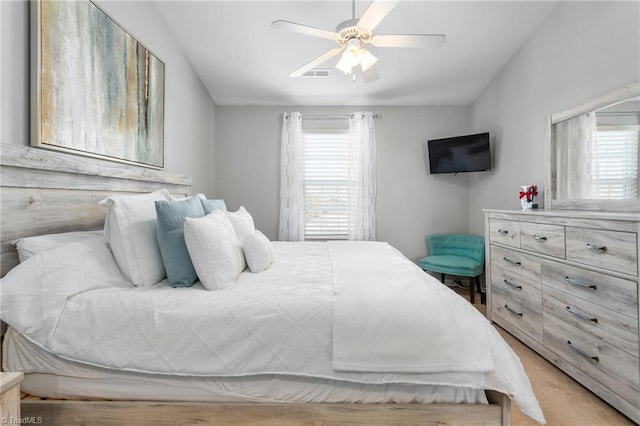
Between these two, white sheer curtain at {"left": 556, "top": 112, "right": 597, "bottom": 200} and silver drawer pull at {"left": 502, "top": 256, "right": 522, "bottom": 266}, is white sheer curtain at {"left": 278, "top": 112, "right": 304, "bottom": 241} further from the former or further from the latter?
white sheer curtain at {"left": 556, "top": 112, "right": 597, "bottom": 200}

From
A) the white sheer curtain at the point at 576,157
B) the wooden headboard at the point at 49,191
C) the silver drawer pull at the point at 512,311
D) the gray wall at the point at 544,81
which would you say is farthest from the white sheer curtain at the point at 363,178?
the wooden headboard at the point at 49,191

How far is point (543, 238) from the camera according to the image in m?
2.14

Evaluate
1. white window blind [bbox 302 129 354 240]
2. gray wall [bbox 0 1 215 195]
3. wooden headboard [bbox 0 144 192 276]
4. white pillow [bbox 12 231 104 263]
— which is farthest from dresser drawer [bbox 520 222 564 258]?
gray wall [bbox 0 1 215 195]

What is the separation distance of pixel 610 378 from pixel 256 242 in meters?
2.05

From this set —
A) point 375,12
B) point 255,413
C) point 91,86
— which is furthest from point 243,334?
point 375,12

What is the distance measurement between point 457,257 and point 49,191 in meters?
3.79

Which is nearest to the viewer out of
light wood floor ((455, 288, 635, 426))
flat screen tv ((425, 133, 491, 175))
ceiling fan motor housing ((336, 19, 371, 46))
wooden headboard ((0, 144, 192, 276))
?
wooden headboard ((0, 144, 192, 276))

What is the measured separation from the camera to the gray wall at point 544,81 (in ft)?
6.64

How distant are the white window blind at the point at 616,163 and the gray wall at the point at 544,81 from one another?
0.32 m

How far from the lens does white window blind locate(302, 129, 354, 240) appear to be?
4.22 meters

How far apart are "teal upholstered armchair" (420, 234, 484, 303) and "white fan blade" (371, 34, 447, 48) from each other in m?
2.32

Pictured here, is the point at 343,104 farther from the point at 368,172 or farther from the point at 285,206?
the point at 285,206

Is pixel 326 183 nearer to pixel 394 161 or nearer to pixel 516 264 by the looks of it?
pixel 394 161

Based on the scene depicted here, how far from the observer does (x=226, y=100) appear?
13.4 ft
